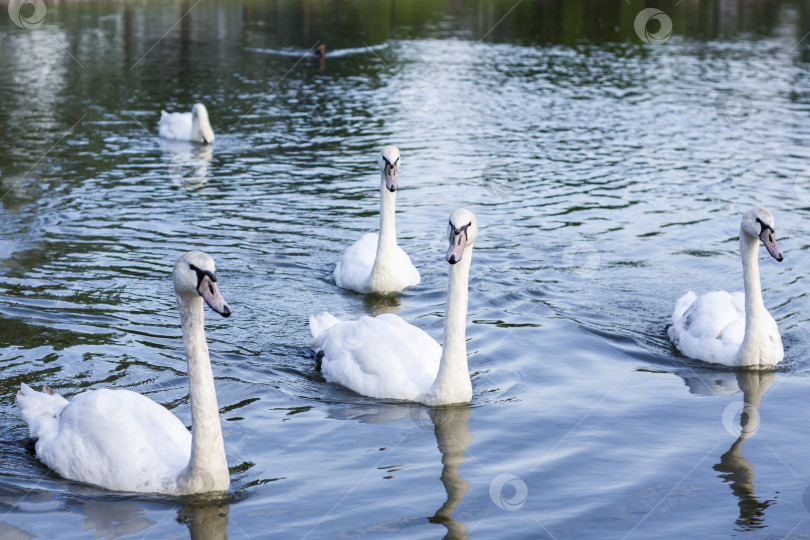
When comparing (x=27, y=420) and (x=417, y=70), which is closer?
(x=27, y=420)

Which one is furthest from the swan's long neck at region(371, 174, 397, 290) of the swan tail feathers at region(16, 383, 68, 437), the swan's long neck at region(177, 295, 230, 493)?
the swan's long neck at region(177, 295, 230, 493)

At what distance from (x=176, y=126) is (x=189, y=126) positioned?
0.36 m

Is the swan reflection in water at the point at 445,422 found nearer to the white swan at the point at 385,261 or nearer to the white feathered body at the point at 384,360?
the white feathered body at the point at 384,360

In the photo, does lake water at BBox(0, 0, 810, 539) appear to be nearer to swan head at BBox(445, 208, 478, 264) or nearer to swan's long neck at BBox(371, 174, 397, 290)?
swan's long neck at BBox(371, 174, 397, 290)

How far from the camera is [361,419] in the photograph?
8688mm

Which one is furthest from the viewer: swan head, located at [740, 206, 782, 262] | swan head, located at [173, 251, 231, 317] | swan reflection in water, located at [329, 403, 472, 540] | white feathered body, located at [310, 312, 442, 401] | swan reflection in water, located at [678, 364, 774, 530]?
swan head, located at [740, 206, 782, 262]

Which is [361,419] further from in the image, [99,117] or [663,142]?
[99,117]

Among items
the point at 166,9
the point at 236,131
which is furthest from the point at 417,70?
the point at 166,9

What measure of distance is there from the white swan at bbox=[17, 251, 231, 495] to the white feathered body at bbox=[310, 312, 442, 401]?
2.08m

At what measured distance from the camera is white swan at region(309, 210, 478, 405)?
8703 mm

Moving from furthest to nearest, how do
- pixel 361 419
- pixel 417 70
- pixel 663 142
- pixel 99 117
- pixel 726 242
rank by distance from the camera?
pixel 417 70 < pixel 99 117 < pixel 663 142 < pixel 726 242 < pixel 361 419

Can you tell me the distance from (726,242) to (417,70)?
1757 centimetres

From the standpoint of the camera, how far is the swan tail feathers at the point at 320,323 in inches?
399

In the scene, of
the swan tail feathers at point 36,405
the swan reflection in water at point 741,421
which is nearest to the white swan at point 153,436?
the swan tail feathers at point 36,405
